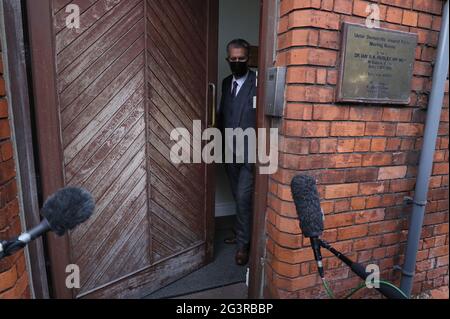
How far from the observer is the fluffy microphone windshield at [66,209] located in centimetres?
85

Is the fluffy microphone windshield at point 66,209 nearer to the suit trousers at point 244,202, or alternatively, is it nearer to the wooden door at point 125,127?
the wooden door at point 125,127

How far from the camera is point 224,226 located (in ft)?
11.3

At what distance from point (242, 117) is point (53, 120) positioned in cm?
149

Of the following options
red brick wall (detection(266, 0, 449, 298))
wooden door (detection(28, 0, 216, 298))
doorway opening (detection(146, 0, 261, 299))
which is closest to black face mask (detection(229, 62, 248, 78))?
doorway opening (detection(146, 0, 261, 299))

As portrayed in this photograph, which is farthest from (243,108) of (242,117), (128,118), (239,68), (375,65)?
(375,65)

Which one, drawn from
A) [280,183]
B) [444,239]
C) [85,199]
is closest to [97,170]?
[85,199]

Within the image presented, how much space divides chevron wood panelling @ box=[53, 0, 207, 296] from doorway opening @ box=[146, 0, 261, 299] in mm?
302

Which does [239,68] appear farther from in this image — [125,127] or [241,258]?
[241,258]

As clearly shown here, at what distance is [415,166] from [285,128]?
967mm

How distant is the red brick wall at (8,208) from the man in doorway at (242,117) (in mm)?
1647

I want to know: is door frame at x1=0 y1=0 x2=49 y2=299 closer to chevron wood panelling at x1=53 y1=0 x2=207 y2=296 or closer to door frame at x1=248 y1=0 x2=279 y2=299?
chevron wood panelling at x1=53 y1=0 x2=207 y2=296

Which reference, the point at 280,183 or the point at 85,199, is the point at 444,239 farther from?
Result: the point at 85,199

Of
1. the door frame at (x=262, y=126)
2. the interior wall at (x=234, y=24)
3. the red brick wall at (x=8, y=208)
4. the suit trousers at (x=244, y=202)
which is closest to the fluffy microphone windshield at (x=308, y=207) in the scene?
the door frame at (x=262, y=126)

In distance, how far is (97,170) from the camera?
1.86m
